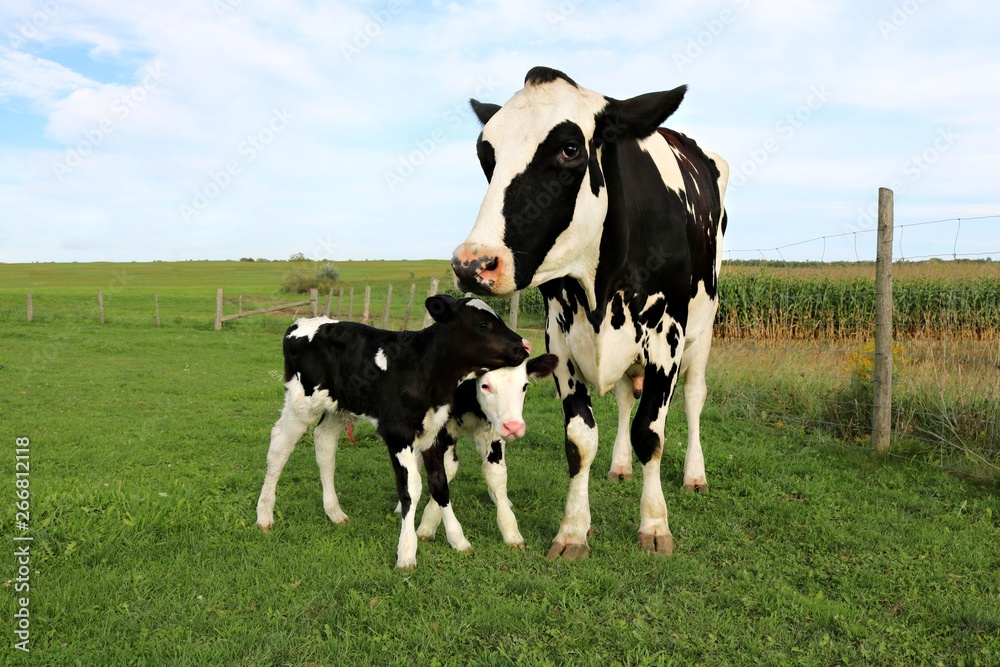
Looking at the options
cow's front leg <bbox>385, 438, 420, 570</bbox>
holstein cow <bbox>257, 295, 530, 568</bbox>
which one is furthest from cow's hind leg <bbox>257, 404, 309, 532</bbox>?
cow's front leg <bbox>385, 438, 420, 570</bbox>

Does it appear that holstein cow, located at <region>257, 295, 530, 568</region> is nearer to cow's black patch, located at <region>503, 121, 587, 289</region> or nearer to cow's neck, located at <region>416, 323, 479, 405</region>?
cow's neck, located at <region>416, 323, 479, 405</region>

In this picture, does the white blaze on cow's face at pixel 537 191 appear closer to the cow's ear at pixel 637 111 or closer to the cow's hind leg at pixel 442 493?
the cow's ear at pixel 637 111

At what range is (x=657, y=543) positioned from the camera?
4.62 m

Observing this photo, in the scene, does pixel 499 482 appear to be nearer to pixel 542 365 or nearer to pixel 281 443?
pixel 542 365

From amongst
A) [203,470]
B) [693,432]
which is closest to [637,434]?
[693,432]

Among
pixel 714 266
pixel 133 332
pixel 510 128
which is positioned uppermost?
pixel 510 128

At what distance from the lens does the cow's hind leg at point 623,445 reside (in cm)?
631

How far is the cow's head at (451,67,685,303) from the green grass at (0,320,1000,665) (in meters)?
1.76

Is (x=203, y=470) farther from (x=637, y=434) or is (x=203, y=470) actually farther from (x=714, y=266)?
(x=714, y=266)

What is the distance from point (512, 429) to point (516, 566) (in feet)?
2.77

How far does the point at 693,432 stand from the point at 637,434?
1807mm

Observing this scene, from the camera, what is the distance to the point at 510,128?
356cm

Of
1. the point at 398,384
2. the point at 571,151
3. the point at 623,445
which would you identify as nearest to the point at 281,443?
the point at 398,384

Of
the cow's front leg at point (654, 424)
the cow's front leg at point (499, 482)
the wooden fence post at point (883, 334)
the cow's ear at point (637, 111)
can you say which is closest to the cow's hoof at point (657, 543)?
the cow's front leg at point (654, 424)
